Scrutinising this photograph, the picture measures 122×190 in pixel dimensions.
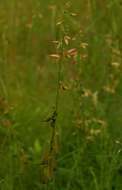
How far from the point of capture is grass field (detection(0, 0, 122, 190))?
2.28 meters

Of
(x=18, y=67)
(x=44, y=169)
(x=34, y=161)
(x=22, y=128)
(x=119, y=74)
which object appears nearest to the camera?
(x=44, y=169)

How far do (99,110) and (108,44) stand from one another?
439 millimetres

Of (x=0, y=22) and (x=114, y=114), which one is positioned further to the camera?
(x=0, y=22)

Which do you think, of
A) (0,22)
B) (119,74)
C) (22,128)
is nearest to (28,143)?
(22,128)

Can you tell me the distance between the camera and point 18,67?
3.11 metres

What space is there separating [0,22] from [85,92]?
3.56ft

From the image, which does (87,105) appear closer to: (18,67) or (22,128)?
(22,128)

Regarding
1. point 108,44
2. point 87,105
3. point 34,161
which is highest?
point 108,44

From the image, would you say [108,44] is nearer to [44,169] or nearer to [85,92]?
[85,92]

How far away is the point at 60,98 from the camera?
276cm

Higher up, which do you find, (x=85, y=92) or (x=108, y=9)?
(x=108, y=9)

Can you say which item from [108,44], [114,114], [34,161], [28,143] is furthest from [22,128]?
[108,44]

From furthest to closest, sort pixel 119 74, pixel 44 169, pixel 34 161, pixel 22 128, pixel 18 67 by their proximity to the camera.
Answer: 1. pixel 18 67
2. pixel 119 74
3. pixel 22 128
4. pixel 34 161
5. pixel 44 169

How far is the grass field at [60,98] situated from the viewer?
7.48ft
